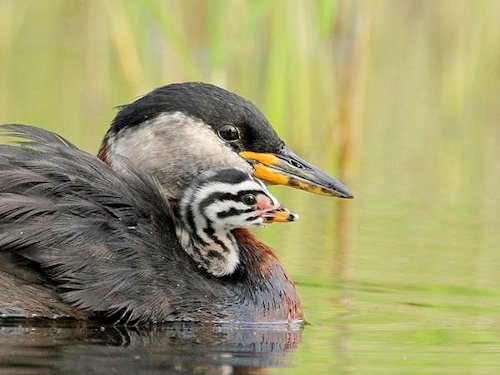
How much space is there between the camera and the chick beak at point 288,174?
8.05 meters

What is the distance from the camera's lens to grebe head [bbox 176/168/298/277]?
7195 millimetres

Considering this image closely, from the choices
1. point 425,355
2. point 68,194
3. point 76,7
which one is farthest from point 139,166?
point 76,7

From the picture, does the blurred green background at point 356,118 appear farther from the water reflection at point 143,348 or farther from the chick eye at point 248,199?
the chick eye at point 248,199

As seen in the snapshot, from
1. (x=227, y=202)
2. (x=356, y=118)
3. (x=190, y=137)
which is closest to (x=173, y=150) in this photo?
(x=190, y=137)

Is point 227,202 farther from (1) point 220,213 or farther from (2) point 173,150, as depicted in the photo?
(2) point 173,150

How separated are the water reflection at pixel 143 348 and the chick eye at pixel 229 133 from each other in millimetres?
1204

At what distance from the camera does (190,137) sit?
7891 millimetres

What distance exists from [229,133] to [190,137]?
0.22 metres

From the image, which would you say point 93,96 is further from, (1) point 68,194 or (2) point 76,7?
(1) point 68,194

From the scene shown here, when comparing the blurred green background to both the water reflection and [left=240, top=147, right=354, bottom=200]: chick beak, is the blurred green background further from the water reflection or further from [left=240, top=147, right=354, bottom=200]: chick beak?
[left=240, top=147, right=354, bottom=200]: chick beak

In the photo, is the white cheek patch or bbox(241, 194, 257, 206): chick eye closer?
bbox(241, 194, 257, 206): chick eye

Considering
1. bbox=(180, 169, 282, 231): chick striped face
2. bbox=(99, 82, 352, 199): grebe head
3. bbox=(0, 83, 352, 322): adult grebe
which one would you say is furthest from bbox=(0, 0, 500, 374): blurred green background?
bbox=(99, 82, 352, 199): grebe head

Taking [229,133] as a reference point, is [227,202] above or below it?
below

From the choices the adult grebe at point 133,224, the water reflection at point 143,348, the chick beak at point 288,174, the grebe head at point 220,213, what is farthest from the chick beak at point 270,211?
the chick beak at point 288,174
